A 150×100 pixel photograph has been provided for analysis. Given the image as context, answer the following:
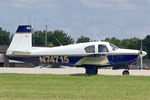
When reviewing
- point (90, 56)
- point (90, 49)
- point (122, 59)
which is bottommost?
point (122, 59)

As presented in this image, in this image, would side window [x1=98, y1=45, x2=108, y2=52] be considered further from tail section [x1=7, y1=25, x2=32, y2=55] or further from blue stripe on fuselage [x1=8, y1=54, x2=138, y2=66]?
tail section [x1=7, y1=25, x2=32, y2=55]

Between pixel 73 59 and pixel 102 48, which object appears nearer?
pixel 102 48

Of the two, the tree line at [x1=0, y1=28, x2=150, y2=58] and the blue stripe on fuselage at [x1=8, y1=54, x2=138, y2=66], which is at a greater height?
the tree line at [x1=0, y1=28, x2=150, y2=58]

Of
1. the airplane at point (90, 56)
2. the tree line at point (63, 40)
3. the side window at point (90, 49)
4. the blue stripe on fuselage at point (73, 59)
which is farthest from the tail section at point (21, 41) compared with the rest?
the tree line at point (63, 40)

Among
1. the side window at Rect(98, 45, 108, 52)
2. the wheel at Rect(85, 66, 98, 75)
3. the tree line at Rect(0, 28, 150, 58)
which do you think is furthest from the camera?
the tree line at Rect(0, 28, 150, 58)

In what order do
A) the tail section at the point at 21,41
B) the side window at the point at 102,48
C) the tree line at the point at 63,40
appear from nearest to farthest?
the side window at the point at 102,48
the tail section at the point at 21,41
the tree line at the point at 63,40

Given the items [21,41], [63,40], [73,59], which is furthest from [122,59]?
[63,40]

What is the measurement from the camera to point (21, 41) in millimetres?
31953

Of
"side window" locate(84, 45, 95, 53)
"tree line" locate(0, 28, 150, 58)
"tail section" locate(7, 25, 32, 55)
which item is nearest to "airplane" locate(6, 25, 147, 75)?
"side window" locate(84, 45, 95, 53)

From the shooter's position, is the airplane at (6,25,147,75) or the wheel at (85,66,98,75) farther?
the wheel at (85,66,98,75)

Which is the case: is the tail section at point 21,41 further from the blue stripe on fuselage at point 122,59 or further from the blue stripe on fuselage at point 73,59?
the blue stripe on fuselage at point 122,59

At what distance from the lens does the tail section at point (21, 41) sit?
31578 mm

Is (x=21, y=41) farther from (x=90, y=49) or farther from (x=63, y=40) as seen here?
(x=63, y=40)

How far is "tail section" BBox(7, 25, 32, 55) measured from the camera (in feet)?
104
